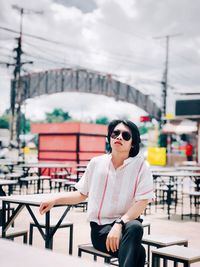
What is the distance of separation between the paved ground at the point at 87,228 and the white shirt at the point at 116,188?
2.60 metres

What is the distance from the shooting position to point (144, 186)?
315cm

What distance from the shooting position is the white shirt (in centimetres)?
316

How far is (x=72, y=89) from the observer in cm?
3366

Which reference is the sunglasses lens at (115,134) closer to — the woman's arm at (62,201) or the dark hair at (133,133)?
the dark hair at (133,133)

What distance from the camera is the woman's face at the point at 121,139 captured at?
3.21 metres

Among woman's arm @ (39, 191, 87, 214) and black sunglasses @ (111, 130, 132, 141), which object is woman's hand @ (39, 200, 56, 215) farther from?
black sunglasses @ (111, 130, 132, 141)

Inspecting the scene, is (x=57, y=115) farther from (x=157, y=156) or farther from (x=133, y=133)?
(x=133, y=133)

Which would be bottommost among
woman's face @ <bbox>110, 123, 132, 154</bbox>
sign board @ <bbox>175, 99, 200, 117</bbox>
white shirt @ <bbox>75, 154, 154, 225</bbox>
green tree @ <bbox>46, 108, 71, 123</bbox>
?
white shirt @ <bbox>75, 154, 154, 225</bbox>

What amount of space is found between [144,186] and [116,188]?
8.2 inches

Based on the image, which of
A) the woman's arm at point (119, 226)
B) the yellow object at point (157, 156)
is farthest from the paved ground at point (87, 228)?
the yellow object at point (157, 156)

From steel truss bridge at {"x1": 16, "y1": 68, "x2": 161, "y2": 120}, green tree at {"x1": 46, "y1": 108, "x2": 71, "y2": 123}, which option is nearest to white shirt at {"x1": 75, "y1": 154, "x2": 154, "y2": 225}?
steel truss bridge at {"x1": 16, "y1": 68, "x2": 161, "y2": 120}

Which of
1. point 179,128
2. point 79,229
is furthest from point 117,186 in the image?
point 179,128

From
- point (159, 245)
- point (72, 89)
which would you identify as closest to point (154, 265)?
point (159, 245)

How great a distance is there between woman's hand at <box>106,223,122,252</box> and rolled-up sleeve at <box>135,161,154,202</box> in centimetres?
29
